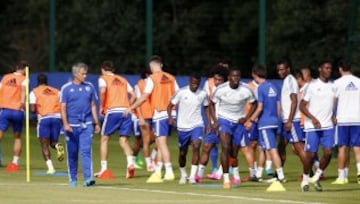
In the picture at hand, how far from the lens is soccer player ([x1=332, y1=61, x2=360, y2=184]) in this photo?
2800 centimetres

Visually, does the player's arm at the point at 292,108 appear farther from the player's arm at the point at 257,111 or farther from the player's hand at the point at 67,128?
the player's hand at the point at 67,128

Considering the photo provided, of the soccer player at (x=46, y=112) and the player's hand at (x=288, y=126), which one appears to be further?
the soccer player at (x=46, y=112)

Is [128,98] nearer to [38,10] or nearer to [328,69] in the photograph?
[328,69]

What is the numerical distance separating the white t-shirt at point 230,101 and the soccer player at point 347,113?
2.14 m

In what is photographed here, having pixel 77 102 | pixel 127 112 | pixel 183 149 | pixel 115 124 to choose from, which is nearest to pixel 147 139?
pixel 115 124

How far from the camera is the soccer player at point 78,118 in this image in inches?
1053

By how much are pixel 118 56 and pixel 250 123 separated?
30.9 m

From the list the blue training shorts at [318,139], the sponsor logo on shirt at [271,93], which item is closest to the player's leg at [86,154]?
the sponsor logo on shirt at [271,93]

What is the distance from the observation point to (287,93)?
28.5m

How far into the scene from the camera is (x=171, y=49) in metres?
61.1

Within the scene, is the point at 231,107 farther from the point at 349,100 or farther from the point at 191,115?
the point at 349,100

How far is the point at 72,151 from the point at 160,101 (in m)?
2.82

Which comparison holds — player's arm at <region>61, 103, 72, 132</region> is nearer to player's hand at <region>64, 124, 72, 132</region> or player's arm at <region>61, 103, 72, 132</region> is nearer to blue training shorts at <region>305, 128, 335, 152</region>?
player's hand at <region>64, 124, 72, 132</region>

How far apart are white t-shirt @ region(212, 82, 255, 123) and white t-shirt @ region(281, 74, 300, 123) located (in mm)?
1370
